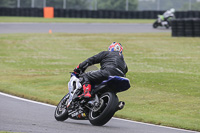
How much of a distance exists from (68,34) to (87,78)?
24.6 metres

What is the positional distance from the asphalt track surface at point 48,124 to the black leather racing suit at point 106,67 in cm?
91

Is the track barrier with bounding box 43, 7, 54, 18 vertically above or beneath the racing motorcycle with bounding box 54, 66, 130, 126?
above

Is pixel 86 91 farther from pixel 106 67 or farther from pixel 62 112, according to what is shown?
pixel 62 112

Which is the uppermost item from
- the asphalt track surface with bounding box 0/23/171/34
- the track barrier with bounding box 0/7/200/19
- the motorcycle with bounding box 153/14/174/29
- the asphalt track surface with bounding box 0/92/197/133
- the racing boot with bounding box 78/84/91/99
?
the track barrier with bounding box 0/7/200/19

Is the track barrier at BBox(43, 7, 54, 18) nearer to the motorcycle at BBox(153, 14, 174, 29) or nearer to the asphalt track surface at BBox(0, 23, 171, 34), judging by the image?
the asphalt track surface at BBox(0, 23, 171, 34)

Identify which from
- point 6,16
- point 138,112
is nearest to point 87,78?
point 138,112

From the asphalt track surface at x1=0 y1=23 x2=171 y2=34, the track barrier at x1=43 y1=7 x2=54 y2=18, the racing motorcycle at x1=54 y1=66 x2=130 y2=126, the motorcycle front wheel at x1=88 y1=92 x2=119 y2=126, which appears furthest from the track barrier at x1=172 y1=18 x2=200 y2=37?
the motorcycle front wheel at x1=88 y1=92 x2=119 y2=126

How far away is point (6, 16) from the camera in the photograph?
46094 mm

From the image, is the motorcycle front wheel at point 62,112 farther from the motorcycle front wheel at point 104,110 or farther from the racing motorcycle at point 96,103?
the motorcycle front wheel at point 104,110

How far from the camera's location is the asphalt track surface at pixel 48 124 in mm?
7543

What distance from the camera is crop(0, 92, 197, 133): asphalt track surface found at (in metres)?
7.54

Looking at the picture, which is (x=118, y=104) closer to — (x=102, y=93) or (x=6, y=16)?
(x=102, y=93)

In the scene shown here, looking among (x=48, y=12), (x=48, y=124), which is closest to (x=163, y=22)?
(x=48, y=12)

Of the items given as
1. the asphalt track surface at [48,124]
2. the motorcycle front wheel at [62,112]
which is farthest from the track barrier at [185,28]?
the motorcycle front wheel at [62,112]
